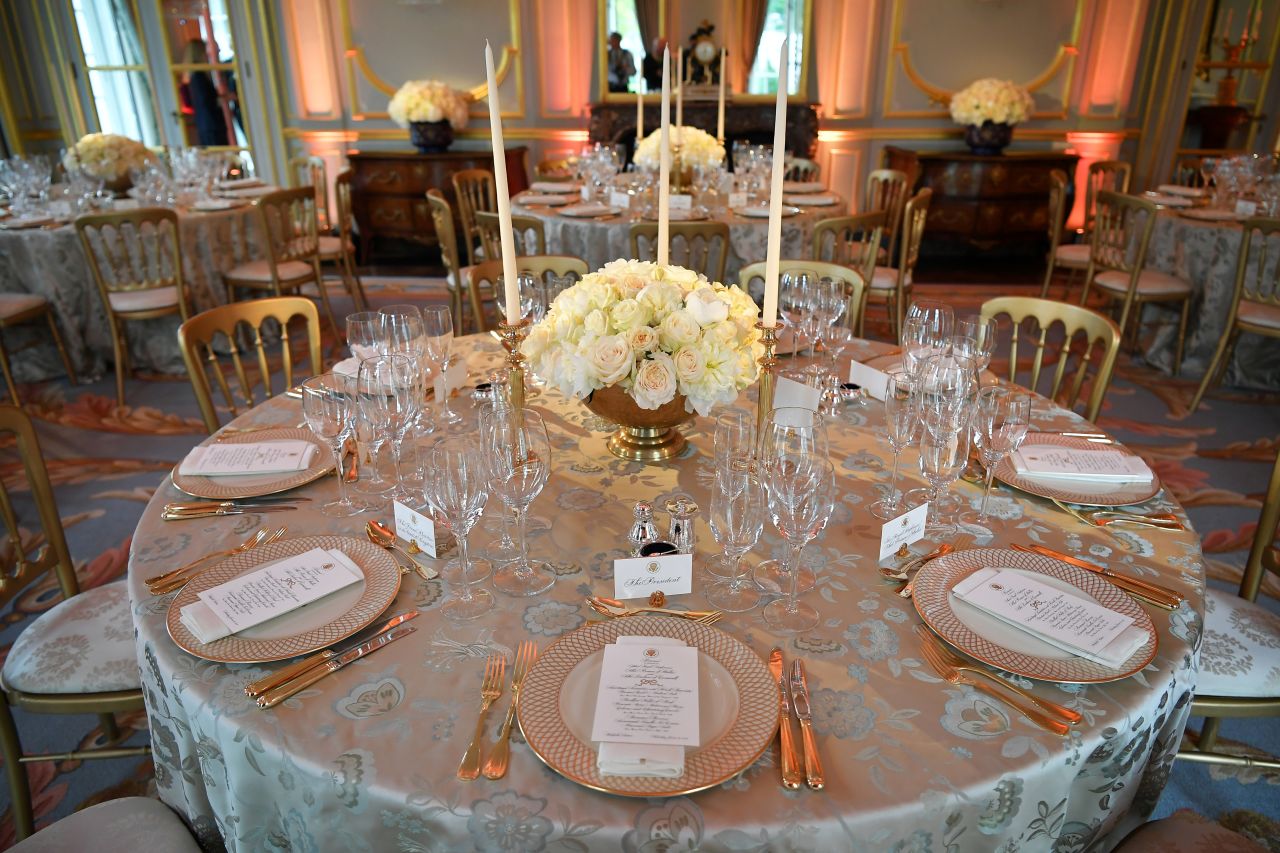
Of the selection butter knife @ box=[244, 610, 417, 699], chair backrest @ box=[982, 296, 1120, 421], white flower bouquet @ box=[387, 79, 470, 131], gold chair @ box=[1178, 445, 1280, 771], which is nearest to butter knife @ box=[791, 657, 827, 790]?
butter knife @ box=[244, 610, 417, 699]

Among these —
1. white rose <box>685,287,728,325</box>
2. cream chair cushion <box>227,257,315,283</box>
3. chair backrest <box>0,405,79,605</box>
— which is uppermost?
white rose <box>685,287,728,325</box>

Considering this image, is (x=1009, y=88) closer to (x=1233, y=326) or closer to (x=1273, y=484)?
(x=1233, y=326)

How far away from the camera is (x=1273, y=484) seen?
163 cm

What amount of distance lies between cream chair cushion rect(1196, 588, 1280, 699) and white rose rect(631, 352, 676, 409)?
109 cm

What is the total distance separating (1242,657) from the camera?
4.96 ft

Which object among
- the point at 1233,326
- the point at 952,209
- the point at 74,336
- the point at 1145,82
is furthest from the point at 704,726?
the point at 1145,82

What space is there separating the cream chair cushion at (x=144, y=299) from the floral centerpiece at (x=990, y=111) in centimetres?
572

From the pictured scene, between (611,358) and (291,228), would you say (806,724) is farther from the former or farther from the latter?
(291,228)

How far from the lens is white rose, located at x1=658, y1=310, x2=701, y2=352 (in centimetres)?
139

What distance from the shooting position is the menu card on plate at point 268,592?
1.09m

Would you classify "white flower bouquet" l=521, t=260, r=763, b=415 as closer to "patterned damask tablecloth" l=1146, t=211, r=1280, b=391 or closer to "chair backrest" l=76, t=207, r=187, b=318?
→ "chair backrest" l=76, t=207, r=187, b=318

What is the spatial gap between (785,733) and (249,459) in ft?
3.78

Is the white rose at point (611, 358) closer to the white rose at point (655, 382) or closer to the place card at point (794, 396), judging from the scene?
the white rose at point (655, 382)

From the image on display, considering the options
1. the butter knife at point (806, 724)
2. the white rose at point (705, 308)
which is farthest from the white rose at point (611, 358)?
the butter knife at point (806, 724)
